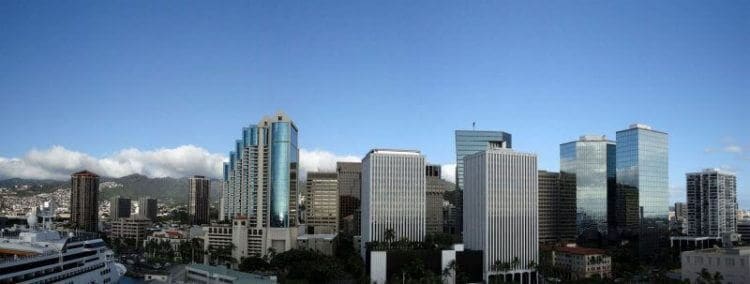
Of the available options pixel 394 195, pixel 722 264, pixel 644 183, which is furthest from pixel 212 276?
pixel 644 183

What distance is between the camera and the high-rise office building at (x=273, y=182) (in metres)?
104

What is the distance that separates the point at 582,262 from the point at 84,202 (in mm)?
128347

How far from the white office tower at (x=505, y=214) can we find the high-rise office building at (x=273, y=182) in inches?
1344

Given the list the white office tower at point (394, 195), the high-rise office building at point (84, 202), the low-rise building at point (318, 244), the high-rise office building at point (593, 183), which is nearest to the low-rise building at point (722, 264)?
the white office tower at point (394, 195)

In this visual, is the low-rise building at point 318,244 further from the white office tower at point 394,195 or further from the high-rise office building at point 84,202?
the high-rise office building at point 84,202

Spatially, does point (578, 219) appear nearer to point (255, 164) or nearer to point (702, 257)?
point (702, 257)

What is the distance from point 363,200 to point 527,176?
94.7 ft

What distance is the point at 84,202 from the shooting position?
528 feet

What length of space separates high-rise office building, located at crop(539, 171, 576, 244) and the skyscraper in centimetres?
2726

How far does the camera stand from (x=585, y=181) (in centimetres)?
13012

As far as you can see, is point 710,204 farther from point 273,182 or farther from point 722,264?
point 273,182

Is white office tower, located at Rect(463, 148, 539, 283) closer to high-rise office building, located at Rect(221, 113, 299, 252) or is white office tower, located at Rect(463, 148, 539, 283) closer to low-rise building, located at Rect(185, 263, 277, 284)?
low-rise building, located at Rect(185, 263, 277, 284)

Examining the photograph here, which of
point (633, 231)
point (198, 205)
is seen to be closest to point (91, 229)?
point (198, 205)

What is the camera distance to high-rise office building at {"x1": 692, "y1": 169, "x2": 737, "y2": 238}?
434ft
